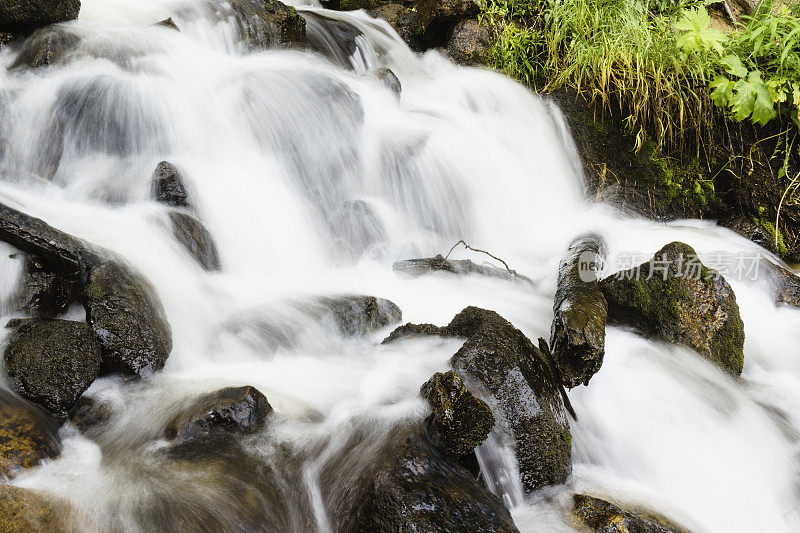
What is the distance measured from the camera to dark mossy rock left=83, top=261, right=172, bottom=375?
300 cm

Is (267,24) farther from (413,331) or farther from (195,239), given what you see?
(413,331)

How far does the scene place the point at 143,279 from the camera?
342cm

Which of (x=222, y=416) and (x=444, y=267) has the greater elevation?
(x=222, y=416)

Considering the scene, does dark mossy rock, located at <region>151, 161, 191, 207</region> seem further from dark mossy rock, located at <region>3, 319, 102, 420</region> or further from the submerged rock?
the submerged rock

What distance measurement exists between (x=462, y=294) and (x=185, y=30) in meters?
4.08

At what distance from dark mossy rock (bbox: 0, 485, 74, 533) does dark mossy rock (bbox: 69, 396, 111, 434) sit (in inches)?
24.1

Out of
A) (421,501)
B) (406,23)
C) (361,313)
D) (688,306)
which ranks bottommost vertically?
(361,313)

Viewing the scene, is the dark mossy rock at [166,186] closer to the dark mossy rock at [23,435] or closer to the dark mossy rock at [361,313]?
the dark mossy rock at [361,313]

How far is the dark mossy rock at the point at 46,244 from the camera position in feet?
10.5

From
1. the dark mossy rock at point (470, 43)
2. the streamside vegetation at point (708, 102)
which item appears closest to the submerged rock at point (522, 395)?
the streamside vegetation at point (708, 102)

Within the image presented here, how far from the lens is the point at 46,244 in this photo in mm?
3209

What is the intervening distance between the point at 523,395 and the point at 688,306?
175 centimetres

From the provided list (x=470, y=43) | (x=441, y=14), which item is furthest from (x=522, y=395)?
(x=441, y=14)

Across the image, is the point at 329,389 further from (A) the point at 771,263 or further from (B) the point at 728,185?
(B) the point at 728,185
